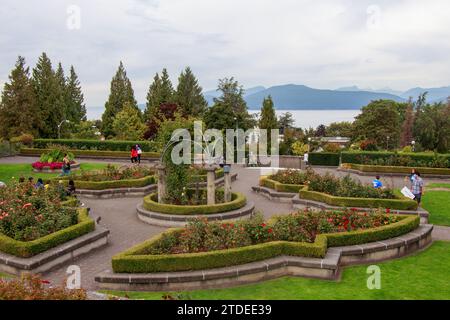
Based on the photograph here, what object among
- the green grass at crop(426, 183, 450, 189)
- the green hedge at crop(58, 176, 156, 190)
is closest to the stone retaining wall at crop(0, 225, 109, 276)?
the green hedge at crop(58, 176, 156, 190)

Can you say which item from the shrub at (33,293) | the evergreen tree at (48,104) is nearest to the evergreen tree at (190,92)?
the evergreen tree at (48,104)

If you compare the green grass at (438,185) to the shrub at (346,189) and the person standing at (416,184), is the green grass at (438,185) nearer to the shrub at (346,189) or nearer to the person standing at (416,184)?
the person standing at (416,184)

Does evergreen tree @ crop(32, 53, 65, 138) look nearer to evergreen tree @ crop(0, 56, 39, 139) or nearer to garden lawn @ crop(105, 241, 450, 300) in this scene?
evergreen tree @ crop(0, 56, 39, 139)

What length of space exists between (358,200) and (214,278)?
885 cm

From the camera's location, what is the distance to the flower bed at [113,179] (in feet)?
66.4

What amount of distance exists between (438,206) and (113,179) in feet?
52.8

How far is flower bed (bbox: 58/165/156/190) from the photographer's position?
20250mm

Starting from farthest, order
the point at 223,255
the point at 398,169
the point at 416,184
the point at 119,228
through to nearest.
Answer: the point at 398,169 < the point at 416,184 < the point at 119,228 < the point at 223,255

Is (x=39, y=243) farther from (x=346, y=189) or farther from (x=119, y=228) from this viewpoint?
(x=346, y=189)

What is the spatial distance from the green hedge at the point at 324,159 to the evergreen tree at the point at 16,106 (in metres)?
29.2

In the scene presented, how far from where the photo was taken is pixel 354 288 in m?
→ 9.71

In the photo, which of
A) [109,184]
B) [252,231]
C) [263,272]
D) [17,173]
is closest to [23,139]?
[17,173]
